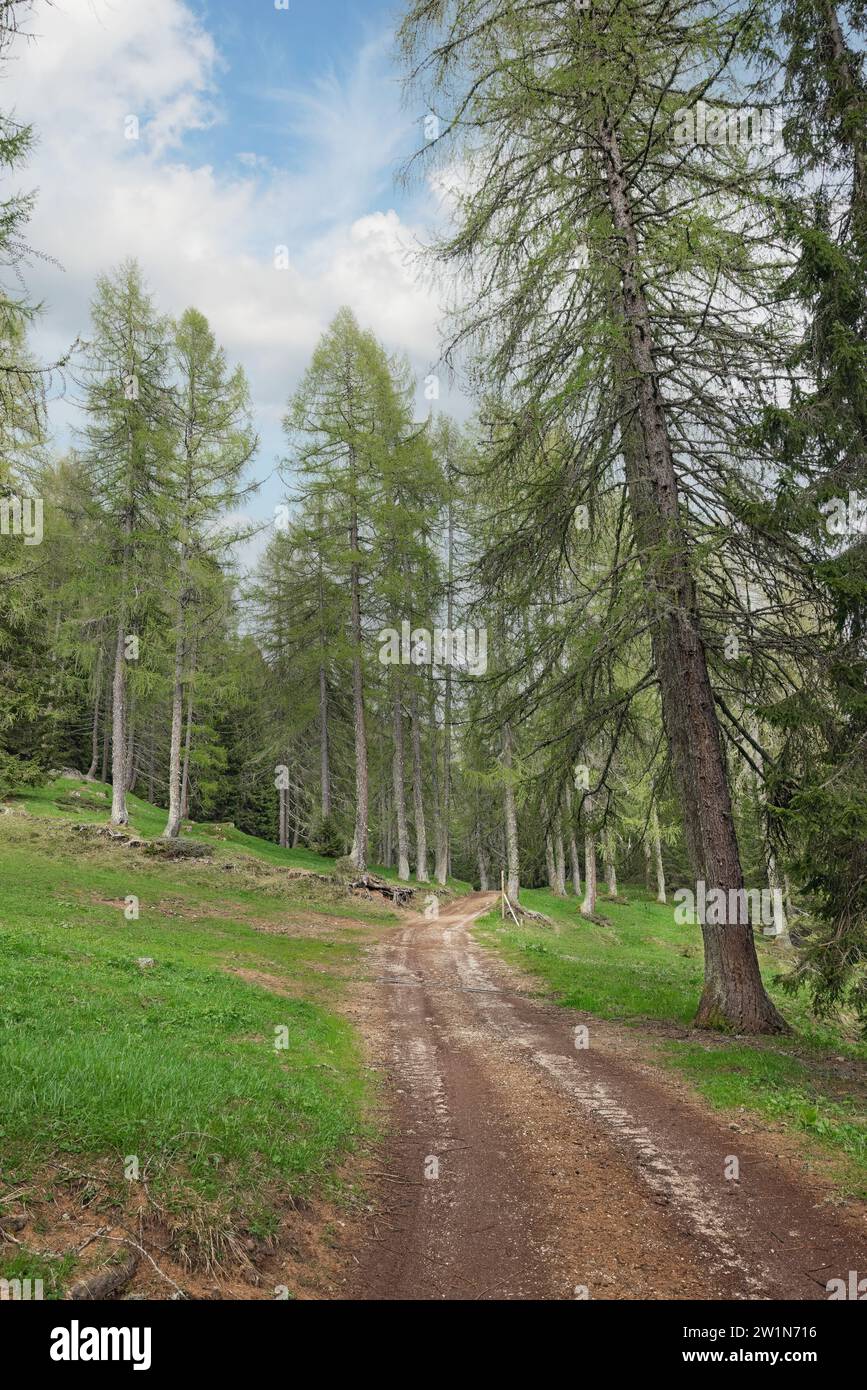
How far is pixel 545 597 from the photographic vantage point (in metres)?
10.9

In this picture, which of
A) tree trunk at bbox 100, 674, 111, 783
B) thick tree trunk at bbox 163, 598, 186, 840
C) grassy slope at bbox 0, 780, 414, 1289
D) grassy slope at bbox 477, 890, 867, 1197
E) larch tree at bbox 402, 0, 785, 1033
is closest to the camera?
grassy slope at bbox 0, 780, 414, 1289

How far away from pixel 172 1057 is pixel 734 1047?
246 inches

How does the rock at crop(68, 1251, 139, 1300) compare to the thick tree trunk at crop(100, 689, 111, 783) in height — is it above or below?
below

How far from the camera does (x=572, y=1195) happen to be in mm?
5035

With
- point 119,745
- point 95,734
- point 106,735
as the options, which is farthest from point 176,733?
point 106,735

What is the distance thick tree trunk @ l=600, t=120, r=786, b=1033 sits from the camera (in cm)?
914

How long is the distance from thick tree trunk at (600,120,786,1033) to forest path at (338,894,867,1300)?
1830 millimetres

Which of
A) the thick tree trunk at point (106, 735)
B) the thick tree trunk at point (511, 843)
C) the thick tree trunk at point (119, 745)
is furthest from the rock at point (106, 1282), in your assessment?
the thick tree trunk at point (106, 735)

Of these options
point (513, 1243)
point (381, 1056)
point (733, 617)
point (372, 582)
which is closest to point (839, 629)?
point (733, 617)

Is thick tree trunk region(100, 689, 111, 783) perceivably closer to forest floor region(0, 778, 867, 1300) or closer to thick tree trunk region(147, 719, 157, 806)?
thick tree trunk region(147, 719, 157, 806)

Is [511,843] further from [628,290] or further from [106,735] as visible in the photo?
[106,735]

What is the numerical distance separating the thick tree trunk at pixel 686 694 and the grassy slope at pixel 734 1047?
1.91 ft

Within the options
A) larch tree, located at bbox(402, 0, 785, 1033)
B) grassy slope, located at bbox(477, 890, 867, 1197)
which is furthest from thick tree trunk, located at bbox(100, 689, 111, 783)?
larch tree, located at bbox(402, 0, 785, 1033)

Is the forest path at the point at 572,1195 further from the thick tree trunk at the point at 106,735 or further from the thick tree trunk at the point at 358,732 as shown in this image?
the thick tree trunk at the point at 106,735
